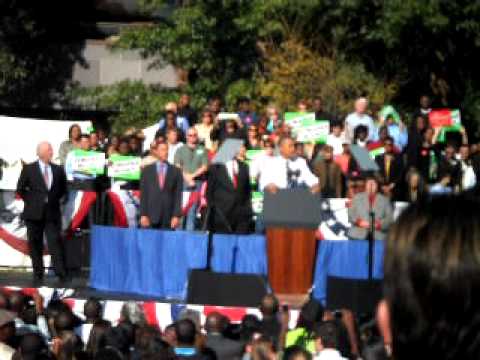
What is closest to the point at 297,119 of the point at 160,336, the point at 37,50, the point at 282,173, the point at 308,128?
the point at 308,128

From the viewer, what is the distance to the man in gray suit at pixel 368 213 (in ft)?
53.6

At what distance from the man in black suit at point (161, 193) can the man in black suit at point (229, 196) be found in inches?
16.7

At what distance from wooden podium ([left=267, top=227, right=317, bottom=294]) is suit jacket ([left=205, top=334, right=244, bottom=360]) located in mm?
5553

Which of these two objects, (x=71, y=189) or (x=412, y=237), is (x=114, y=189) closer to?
(x=71, y=189)

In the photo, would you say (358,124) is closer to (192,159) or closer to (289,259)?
(192,159)

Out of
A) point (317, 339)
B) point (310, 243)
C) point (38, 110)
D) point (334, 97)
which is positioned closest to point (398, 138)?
point (334, 97)

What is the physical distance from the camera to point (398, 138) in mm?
22969

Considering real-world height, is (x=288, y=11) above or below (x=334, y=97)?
above

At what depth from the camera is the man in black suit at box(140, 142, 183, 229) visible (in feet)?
54.7

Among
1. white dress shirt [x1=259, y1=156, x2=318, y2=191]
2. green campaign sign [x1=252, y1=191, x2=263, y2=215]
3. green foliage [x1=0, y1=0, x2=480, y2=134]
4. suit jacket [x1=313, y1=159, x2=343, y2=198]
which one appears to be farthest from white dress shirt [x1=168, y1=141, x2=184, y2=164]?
green foliage [x1=0, y1=0, x2=480, y2=134]

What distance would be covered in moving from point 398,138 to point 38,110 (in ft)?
31.7

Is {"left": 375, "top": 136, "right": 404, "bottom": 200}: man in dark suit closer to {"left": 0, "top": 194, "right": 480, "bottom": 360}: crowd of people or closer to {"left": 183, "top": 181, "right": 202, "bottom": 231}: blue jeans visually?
{"left": 183, "top": 181, "right": 202, "bottom": 231}: blue jeans

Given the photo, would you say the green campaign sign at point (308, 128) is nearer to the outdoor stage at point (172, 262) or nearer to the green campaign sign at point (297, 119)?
the green campaign sign at point (297, 119)

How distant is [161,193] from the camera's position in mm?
16656
